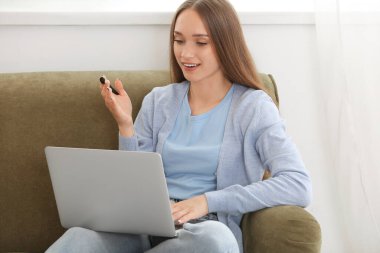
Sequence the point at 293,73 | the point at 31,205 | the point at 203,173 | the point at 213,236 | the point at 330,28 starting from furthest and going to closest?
the point at 293,73 → the point at 330,28 → the point at 31,205 → the point at 203,173 → the point at 213,236

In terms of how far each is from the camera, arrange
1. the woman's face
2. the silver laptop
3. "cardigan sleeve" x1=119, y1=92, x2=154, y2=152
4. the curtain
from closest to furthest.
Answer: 1. the silver laptop
2. the woman's face
3. "cardigan sleeve" x1=119, y1=92, x2=154, y2=152
4. the curtain

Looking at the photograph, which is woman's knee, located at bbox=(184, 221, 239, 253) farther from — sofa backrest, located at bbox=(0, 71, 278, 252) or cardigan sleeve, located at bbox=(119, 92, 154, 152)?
sofa backrest, located at bbox=(0, 71, 278, 252)

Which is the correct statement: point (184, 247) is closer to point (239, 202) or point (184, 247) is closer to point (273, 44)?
point (239, 202)

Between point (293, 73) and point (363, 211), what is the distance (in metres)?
0.50

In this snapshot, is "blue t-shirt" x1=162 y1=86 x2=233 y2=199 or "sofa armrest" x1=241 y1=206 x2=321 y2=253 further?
"blue t-shirt" x1=162 y1=86 x2=233 y2=199

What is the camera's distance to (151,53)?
80.0 inches

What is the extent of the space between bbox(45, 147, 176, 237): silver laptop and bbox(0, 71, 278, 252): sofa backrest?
0.33m

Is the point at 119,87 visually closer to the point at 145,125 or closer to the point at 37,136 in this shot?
the point at 145,125

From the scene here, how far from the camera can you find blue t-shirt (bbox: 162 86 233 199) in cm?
166

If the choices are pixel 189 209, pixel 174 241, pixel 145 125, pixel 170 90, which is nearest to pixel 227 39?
pixel 170 90

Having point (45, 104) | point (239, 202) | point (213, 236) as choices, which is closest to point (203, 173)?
point (239, 202)

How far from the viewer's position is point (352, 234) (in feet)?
6.63

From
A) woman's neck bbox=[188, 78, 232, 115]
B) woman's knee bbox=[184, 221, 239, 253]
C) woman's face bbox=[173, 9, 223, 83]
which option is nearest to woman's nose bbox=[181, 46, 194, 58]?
woman's face bbox=[173, 9, 223, 83]

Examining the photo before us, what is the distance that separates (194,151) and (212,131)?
0.08m
